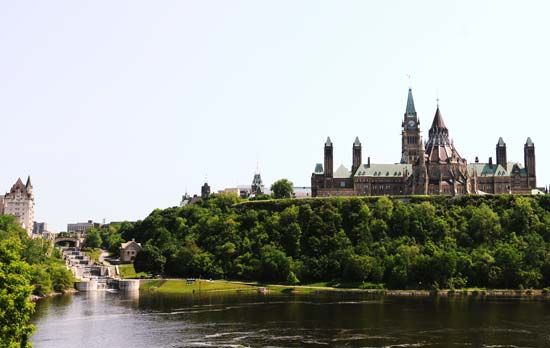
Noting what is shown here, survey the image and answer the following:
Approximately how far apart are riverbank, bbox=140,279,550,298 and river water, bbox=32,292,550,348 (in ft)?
19.8

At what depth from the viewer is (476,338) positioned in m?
67.7

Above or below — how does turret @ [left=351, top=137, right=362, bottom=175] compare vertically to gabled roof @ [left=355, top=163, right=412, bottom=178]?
above

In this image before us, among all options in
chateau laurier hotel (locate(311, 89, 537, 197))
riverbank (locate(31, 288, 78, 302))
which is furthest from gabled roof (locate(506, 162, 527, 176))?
riverbank (locate(31, 288, 78, 302))

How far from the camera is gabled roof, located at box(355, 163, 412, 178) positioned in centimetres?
17300

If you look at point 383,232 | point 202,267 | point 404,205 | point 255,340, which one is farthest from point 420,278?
point 255,340

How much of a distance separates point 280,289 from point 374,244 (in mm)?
20837

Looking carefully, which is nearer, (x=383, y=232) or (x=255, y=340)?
(x=255, y=340)

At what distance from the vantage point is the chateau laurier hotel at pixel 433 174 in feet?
522

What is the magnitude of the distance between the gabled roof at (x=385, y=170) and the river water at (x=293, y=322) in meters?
71.2

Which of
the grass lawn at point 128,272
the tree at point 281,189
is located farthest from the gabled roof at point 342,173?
the grass lawn at point 128,272

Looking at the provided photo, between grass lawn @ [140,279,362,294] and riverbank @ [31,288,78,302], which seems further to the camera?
grass lawn @ [140,279,362,294]

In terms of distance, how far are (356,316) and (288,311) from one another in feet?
33.5

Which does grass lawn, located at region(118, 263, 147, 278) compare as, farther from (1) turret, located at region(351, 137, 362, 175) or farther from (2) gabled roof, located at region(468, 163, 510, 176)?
(2) gabled roof, located at region(468, 163, 510, 176)

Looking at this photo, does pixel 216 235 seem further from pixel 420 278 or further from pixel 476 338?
pixel 476 338
